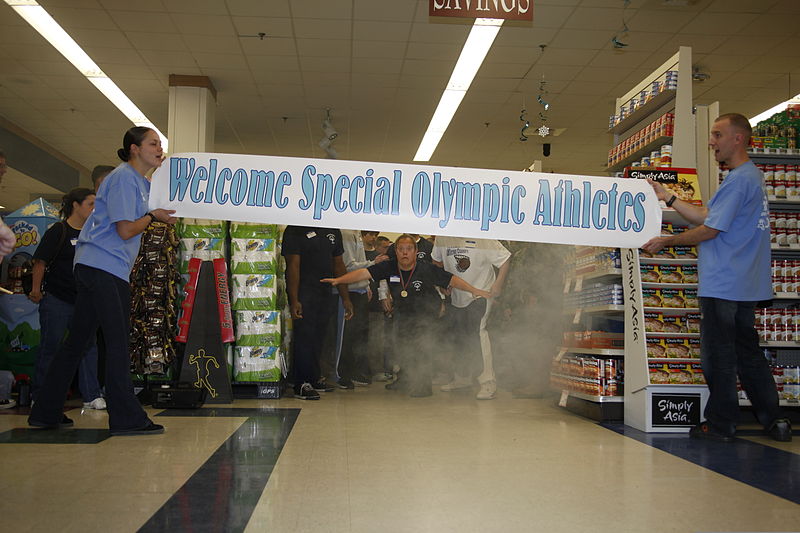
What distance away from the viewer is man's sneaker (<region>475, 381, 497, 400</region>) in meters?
5.53

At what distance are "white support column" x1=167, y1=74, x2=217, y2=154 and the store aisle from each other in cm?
608

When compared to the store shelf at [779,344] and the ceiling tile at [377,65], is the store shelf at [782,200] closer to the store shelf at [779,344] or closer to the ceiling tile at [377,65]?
the store shelf at [779,344]

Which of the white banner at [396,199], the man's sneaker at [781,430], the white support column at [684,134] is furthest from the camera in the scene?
the white support column at [684,134]

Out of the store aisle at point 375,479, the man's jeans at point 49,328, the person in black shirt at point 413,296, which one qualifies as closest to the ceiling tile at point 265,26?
the person in black shirt at point 413,296

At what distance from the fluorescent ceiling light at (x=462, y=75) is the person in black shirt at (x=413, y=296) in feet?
10.4

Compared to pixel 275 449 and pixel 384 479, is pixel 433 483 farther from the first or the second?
pixel 275 449

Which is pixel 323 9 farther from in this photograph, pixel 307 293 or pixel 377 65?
pixel 307 293

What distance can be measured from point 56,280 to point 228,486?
2.68 metres

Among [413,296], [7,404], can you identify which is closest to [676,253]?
[413,296]

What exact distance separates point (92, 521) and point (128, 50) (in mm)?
7764

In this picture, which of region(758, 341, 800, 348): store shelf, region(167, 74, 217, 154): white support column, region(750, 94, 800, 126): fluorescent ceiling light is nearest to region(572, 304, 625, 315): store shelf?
region(758, 341, 800, 348): store shelf

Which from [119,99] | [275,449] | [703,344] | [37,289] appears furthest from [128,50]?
[703,344]

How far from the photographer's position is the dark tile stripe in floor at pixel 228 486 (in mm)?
2104

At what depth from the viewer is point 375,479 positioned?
2699mm
